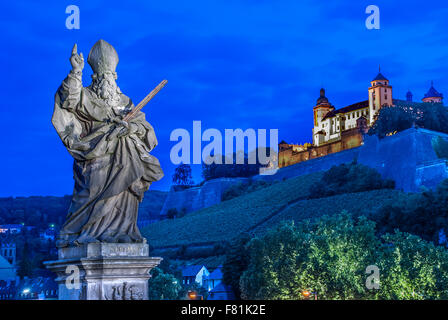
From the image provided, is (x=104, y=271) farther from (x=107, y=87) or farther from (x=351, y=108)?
(x=351, y=108)

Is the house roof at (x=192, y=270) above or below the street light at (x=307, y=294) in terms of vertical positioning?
above

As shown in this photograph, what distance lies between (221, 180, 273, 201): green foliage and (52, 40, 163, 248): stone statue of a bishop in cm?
10477

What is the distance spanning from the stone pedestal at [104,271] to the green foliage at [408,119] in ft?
286

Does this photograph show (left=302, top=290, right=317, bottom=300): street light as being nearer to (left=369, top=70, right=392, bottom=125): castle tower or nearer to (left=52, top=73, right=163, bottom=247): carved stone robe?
(left=52, top=73, right=163, bottom=247): carved stone robe

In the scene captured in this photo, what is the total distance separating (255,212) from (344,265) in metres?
60.2

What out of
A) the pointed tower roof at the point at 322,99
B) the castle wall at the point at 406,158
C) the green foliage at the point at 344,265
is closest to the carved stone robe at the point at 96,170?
the green foliage at the point at 344,265

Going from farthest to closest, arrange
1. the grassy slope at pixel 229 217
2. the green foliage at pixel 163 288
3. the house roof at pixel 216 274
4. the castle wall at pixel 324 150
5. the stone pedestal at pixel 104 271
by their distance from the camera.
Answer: the castle wall at pixel 324 150 < the grassy slope at pixel 229 217 < the house roof at pixel 216 274 < the green foliage at pixel 163 288 < the stone pedestal at pixel 104 271

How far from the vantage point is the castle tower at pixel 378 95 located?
109 m

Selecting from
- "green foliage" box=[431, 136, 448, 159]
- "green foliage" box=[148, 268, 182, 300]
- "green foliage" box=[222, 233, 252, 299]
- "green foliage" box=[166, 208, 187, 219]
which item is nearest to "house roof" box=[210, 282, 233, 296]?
"green foliage" box=[222, 233, 252, 299]

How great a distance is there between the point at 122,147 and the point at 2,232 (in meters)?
128

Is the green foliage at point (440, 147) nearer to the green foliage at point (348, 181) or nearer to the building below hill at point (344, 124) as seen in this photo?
the green foliage at point (348, 181)

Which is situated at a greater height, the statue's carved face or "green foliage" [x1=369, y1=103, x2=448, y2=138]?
"green foliage" [x1=369, y1=103, x2=448, y2=138]

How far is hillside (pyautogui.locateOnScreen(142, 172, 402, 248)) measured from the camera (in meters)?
82.9
